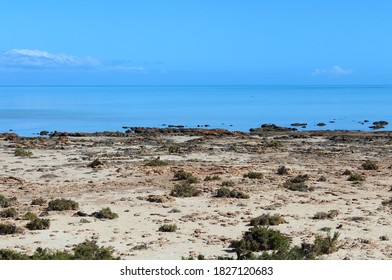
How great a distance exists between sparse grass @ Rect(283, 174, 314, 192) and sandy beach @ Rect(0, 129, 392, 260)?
0.89ft

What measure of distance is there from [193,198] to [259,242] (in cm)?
725

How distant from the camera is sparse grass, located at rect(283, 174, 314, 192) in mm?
22312

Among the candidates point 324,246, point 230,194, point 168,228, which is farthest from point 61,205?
point 324,246

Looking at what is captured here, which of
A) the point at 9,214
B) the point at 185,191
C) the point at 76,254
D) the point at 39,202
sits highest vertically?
the point at 76,254

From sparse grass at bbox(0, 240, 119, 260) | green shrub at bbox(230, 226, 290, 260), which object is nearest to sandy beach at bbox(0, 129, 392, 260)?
green shrub at bbox(230, 226, 290, 260)

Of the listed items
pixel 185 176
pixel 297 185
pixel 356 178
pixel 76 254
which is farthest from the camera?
pixel 185 176

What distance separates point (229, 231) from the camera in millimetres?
15672

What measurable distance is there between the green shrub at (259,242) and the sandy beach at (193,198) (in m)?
0.35

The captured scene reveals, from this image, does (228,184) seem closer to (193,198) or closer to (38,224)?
(193,198)

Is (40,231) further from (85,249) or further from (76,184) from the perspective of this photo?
(76,184)

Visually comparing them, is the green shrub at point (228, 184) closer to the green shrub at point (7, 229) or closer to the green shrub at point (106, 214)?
the green shrub at point (106, 214)

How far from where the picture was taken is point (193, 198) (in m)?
20.6

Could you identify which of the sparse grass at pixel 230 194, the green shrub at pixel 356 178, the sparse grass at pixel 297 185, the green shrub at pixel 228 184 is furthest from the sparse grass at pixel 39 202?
the green shrub at pixel 356 178

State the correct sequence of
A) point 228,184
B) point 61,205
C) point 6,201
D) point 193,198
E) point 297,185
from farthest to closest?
point 228,184 → point 297,185 → point 193,198 → point 6,201 → point 61,205
